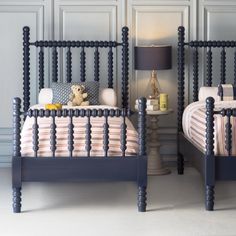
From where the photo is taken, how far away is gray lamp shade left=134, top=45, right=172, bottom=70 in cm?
645

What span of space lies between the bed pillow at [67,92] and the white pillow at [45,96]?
0.06m

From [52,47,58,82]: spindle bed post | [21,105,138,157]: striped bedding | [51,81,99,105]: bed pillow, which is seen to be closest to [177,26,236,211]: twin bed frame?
[21,105,138,157]: striped bedding

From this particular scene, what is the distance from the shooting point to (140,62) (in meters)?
6.53

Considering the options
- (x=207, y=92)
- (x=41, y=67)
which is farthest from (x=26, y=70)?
(x=207, y=92)

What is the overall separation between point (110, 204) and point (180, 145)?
1625 mm

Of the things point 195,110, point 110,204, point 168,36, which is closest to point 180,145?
point 195,110

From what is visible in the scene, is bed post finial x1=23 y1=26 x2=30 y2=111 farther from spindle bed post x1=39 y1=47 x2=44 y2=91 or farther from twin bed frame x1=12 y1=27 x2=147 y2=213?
twin bed frame x1=12 y1=27 x2=147 y2=213

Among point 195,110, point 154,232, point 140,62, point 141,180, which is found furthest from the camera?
point 140,62

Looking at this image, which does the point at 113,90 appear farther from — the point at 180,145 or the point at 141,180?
the point at 141,180

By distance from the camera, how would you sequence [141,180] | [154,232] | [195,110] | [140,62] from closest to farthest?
[154,232], [141,180], [195,110], [140,62]

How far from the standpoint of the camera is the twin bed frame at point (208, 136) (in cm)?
488

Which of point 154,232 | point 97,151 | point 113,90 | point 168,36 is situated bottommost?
point 154,232

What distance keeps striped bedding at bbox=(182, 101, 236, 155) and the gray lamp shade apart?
50 cm

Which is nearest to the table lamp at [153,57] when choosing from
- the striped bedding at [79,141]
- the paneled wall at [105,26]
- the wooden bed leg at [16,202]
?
the paneled wall at [105,26]
